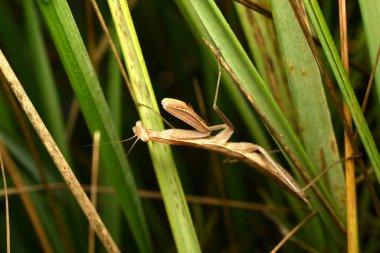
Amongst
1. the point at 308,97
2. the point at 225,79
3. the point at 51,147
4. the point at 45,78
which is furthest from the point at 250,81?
the point at 45,78

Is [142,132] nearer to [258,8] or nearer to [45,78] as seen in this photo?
[258,8]

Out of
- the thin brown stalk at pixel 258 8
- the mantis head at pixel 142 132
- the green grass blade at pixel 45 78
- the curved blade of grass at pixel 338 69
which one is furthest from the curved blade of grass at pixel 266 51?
the green grass blade at pixel 45 78

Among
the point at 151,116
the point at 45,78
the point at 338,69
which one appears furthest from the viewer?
the point at 45,78

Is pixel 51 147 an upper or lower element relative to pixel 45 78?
lower

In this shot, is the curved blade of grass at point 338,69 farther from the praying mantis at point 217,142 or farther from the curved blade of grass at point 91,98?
the curved blade of grass at point 91,98

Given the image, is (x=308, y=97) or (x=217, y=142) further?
(x=217, y=142)

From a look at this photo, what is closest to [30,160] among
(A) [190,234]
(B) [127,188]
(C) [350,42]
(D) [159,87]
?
(B) [127,188]
